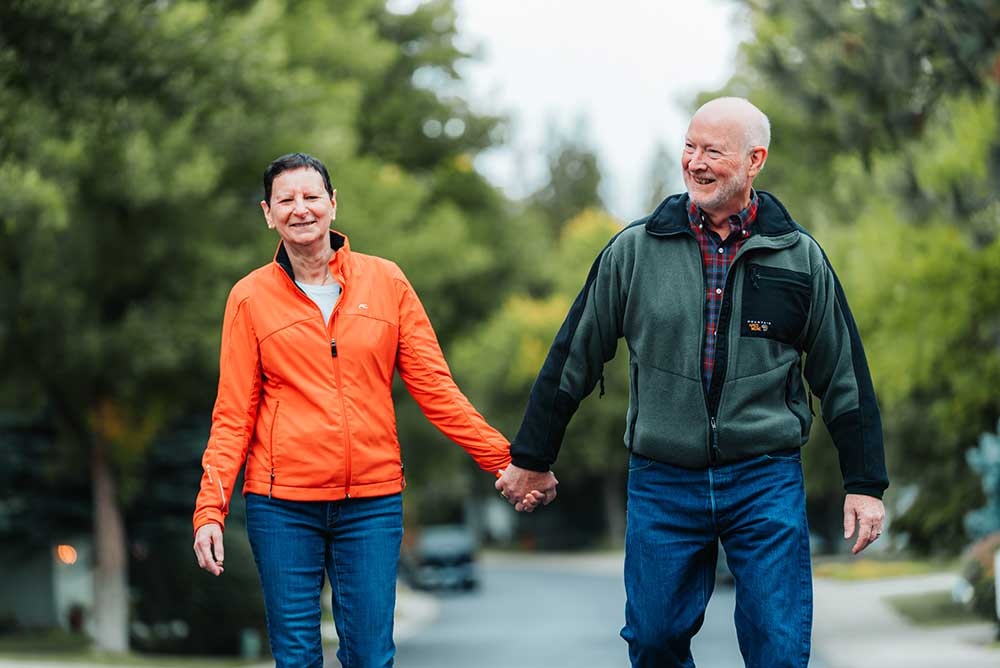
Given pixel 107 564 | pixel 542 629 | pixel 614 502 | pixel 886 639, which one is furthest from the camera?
pixel 614 502

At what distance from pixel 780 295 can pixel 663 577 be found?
2.92 feet

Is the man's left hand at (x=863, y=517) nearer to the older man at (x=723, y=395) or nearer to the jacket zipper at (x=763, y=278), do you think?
the older man at (x=723, y=395)

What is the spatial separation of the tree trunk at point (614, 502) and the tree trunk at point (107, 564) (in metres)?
38.0

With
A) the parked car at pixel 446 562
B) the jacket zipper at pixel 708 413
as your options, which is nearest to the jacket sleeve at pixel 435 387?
the jacket zipper at pixel 708 413

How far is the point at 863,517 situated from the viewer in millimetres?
4418

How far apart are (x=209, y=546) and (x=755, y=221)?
1858 millimetres

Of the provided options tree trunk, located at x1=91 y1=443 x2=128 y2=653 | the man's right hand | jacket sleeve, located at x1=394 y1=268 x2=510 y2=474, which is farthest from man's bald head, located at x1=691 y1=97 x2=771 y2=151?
tree trunk, located at x1=91 y1=443 x2=128 y2=653

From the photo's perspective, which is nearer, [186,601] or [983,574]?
[983,574]

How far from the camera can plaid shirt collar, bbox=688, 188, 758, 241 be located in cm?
450

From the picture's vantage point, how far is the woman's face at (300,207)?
4.57 meters

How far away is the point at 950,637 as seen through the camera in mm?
16078

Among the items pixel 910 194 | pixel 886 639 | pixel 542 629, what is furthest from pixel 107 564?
pixel 910 194

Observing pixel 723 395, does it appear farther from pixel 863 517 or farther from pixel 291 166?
pixel 291 166

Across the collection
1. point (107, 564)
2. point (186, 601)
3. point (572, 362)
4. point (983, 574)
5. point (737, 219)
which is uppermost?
point (737, 219)
